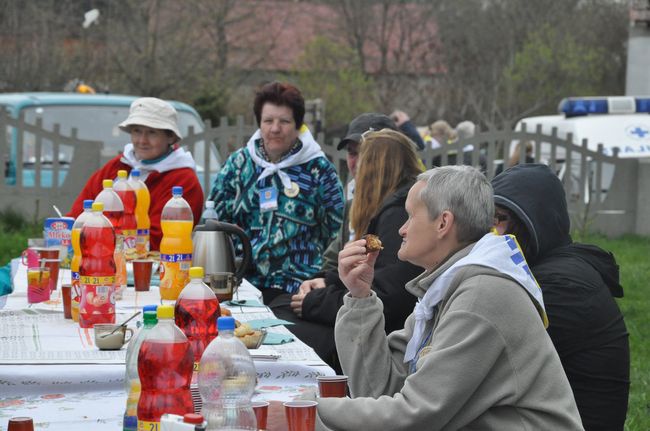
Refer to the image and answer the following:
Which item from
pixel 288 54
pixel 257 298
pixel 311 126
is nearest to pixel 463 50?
pixel 288 54

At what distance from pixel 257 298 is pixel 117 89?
54.7ft

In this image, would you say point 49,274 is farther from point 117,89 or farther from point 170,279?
point 117,89

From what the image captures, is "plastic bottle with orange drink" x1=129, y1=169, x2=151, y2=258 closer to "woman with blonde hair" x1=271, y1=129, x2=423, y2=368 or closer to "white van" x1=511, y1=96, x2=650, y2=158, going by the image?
"woman with blonde hair" x1=271, y1=129, x2=423, y2=368

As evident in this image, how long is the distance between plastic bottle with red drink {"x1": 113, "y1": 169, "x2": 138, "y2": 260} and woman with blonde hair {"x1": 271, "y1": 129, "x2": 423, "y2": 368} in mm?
850

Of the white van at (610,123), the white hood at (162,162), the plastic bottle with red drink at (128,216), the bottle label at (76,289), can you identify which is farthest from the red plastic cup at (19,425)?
the white van at (610,123)

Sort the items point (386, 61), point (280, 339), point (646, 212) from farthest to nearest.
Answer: point (386, 61) < point (646, 212) < point (280, 339)

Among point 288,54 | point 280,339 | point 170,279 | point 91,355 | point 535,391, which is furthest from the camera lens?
point 288,54

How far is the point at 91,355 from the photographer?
131 inches

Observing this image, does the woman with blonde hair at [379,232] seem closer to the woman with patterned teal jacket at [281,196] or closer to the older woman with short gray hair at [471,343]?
the woman with patterned teal jacket at [281,196]

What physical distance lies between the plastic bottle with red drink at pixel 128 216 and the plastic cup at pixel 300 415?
9.08 ft

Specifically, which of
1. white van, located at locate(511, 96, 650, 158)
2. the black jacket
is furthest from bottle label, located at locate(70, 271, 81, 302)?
white van, located at locate(511, 96, 650, 158)

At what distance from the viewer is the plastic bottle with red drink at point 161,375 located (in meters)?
2.44

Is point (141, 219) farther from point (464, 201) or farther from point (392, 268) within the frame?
point (464, 201)

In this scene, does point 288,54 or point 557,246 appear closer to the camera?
point 557,246
